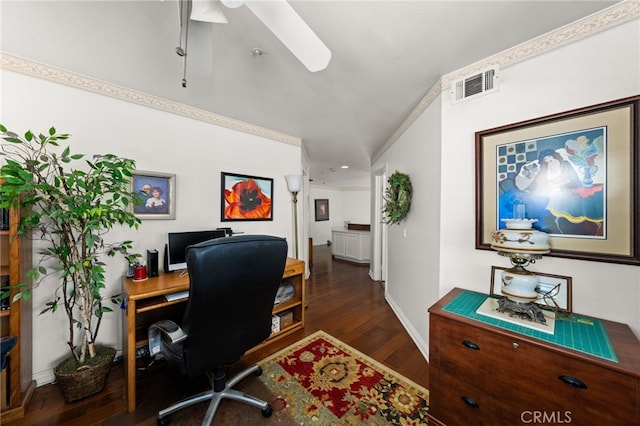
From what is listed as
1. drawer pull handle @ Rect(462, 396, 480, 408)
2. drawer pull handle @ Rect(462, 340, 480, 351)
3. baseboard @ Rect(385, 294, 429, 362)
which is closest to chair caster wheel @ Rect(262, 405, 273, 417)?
drawer pull handle @ Rect(462, 396, 480, 408)

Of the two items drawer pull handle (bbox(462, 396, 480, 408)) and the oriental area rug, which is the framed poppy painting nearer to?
the oriental area rug

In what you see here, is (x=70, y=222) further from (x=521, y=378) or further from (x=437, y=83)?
(x=437, y=83)

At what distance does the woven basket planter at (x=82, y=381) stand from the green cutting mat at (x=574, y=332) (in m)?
2.41

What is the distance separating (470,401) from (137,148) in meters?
3.10

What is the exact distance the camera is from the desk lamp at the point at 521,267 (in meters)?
1.19

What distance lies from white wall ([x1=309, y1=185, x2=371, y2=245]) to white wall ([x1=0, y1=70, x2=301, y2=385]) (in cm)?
513

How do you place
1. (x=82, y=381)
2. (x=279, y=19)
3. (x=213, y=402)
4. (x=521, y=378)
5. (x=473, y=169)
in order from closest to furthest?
(x=279, y=19) < (x=521, y=378) < (x=213, y=402) < (x=82, y=381) < (x=473, y=169)

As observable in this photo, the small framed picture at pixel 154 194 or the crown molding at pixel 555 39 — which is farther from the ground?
the crown molding at pixel 555 39

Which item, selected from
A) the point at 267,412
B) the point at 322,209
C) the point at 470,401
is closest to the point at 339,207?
the point at 322,209

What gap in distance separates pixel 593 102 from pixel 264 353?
9.51 feet

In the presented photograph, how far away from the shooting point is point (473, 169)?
1.63 meters

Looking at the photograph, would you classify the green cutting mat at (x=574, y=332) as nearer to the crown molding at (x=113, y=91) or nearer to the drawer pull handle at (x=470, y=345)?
the drawer pull handle at (x=470, y=345)

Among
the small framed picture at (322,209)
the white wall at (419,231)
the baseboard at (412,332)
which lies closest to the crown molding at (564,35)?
the white wall at (419,231)

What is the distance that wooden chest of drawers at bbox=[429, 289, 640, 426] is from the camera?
2.81ft
